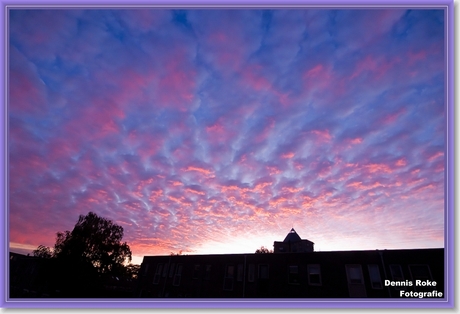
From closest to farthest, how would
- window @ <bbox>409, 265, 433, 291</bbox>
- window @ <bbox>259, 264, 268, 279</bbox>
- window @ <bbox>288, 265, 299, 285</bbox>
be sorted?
window @ <bbox>409, 265, 433, 291</bbox>
window @ <bbox>288, 265, 299, 285</bbox>
window @ <bbox>259, 264, 268, 279</bbox>

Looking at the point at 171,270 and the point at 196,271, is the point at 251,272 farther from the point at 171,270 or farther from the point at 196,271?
the point at 171,270

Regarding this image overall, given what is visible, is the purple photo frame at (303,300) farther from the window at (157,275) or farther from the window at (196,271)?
the window at (157,275)

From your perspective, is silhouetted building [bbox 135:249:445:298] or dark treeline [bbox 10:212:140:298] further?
dark treeline [bbox 10:212:140:298]

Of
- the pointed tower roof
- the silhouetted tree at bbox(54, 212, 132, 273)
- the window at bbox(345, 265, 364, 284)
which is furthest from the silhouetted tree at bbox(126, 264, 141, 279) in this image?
the window at bbox(345, 265, 364, 284)

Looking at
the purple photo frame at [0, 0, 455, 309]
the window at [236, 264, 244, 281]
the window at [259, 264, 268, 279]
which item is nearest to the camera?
the purple photo frame at [0, 0, 455, 309]

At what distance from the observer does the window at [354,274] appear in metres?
22.3

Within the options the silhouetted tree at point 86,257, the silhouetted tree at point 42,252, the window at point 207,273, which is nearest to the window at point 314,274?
the window at point 207,273

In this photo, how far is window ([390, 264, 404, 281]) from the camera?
20578mm

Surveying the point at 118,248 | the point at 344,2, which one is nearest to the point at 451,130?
the point at 344,2

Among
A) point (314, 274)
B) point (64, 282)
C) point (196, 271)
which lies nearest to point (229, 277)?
point (196, 271)

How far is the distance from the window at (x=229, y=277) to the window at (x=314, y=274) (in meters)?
9.15

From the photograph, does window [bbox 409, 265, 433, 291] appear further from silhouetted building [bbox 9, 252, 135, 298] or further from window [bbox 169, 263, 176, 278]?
silhouetted building [bbox 9, 252, 135, 298]

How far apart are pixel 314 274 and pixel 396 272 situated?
709 cm

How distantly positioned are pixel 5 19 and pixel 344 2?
29.4 ft
